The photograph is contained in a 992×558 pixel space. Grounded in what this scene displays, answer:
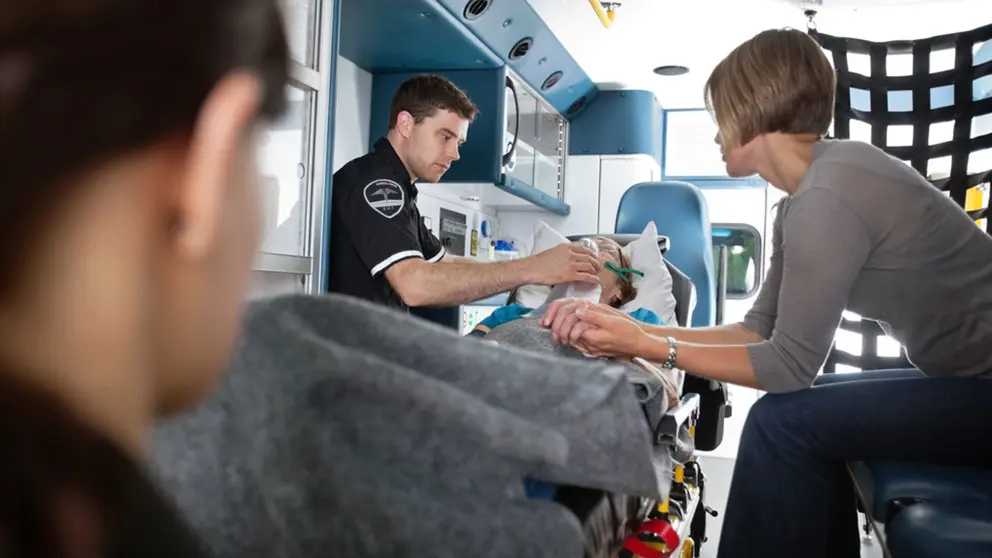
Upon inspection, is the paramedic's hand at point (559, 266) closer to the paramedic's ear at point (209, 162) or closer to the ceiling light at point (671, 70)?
the paramedic's ear at point (209, 162)

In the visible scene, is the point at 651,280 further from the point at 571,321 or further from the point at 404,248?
the point at 571,321

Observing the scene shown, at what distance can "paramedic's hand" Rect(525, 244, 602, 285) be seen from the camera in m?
2.21

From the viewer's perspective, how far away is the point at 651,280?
2.72m

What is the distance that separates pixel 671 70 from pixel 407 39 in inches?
96.9

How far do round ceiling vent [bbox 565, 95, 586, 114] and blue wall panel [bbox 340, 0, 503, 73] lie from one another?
1.80 m

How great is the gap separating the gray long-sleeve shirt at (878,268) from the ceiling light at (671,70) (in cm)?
378

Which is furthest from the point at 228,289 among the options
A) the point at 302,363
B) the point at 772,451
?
the point at 772,451

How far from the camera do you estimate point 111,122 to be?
0.85 ft

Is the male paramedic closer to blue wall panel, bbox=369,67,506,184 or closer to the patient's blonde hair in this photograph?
the patient's blonde hair

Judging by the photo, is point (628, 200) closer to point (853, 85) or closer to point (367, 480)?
point (853, 85)

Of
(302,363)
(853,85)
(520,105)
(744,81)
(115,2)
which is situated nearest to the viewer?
(115,2)

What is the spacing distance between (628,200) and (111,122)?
3162 millimetres

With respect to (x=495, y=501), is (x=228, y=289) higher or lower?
higher

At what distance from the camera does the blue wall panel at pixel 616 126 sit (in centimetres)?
541
